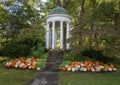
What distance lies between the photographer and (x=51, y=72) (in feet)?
44.4

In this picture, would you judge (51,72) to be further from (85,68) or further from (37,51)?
(37,51)

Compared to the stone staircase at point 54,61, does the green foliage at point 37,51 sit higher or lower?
higher

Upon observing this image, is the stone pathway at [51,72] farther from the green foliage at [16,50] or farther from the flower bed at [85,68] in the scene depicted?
the green foliage at [16,50]

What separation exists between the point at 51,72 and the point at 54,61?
10.5ft

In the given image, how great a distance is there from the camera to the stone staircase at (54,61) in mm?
14801

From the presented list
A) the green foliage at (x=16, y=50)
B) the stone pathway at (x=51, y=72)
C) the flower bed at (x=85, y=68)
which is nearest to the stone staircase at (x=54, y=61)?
the stone pathway at (x=51, y=72)

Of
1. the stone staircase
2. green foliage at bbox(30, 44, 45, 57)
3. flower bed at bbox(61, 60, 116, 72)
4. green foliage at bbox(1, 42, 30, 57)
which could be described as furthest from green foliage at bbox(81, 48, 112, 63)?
green foliage at bbox(1, 42, 30, 57)

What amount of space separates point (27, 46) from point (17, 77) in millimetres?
7825

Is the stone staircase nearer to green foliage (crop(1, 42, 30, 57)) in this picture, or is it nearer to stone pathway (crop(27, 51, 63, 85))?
stone pathway (crop(27, 51, 63, 85))

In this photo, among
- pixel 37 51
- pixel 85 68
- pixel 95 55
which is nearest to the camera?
pixel 85 68

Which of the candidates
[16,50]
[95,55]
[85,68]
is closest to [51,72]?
[85,68]

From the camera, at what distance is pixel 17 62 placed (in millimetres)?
15477

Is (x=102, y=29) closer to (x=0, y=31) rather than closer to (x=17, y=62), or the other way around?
(x=17, y=62)

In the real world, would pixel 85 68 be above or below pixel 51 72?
above
